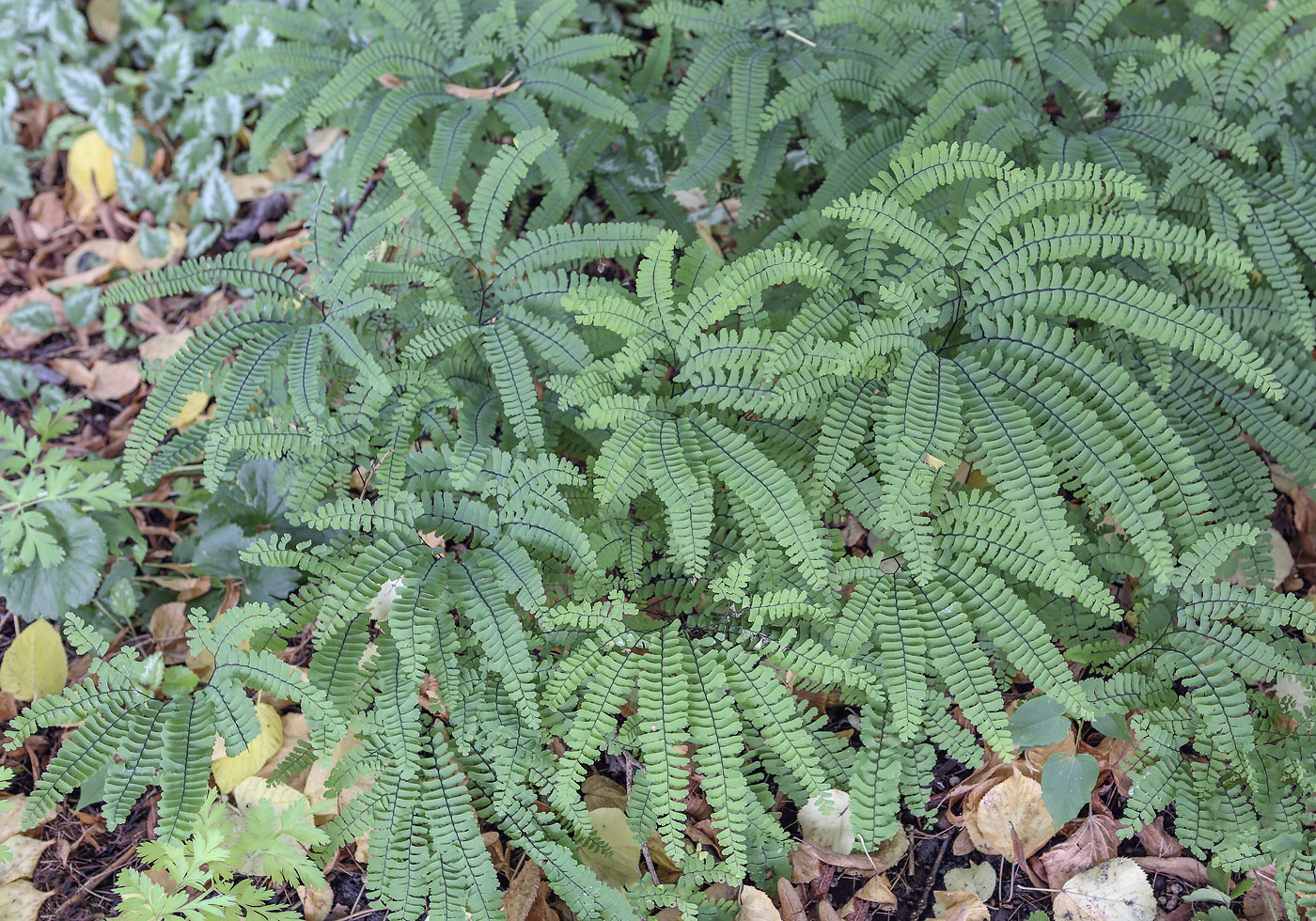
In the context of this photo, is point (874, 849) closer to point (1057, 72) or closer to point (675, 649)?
point (675, 649)

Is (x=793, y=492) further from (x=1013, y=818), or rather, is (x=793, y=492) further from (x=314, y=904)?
(x=314, y=904)

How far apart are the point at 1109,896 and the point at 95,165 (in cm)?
687

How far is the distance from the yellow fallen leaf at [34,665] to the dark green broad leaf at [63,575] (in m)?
0.10

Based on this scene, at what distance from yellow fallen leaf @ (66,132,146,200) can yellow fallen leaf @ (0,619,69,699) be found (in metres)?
3.25

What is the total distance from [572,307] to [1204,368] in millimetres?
2535

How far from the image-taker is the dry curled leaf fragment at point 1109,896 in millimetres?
2926

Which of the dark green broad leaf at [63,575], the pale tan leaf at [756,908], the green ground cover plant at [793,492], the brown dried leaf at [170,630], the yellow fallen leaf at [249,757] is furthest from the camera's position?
the brown dried leaf at [170,630]

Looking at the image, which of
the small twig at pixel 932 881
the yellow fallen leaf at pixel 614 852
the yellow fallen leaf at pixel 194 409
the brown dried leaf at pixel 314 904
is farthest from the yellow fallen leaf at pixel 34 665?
the small twig at pixel 932 881

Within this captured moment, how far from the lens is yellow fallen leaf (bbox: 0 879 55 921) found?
10.6 ft

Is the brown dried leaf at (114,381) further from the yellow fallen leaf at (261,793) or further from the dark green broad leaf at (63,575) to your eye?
the yellow fallen leaf at (261,793)

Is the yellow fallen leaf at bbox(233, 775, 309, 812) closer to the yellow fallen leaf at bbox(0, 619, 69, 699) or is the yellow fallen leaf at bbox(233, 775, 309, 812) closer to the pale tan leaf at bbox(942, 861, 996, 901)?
the yellow fallen leaf at bbox(0, 619, 69, 699)

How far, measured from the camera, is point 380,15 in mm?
4219

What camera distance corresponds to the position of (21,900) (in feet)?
10.7

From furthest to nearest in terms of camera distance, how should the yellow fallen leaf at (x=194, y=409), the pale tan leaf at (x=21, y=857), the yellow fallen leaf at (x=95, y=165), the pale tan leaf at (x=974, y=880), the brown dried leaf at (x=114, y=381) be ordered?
the yellow fallen leaf at (x=95, y=165), the brown dried leaf at (x=114, y=381), the yellow fallen leaf at (x=194, y=409), the pale tan leaf at (x=21, y=857), the pale tan leaf at (x=974, y=880)
